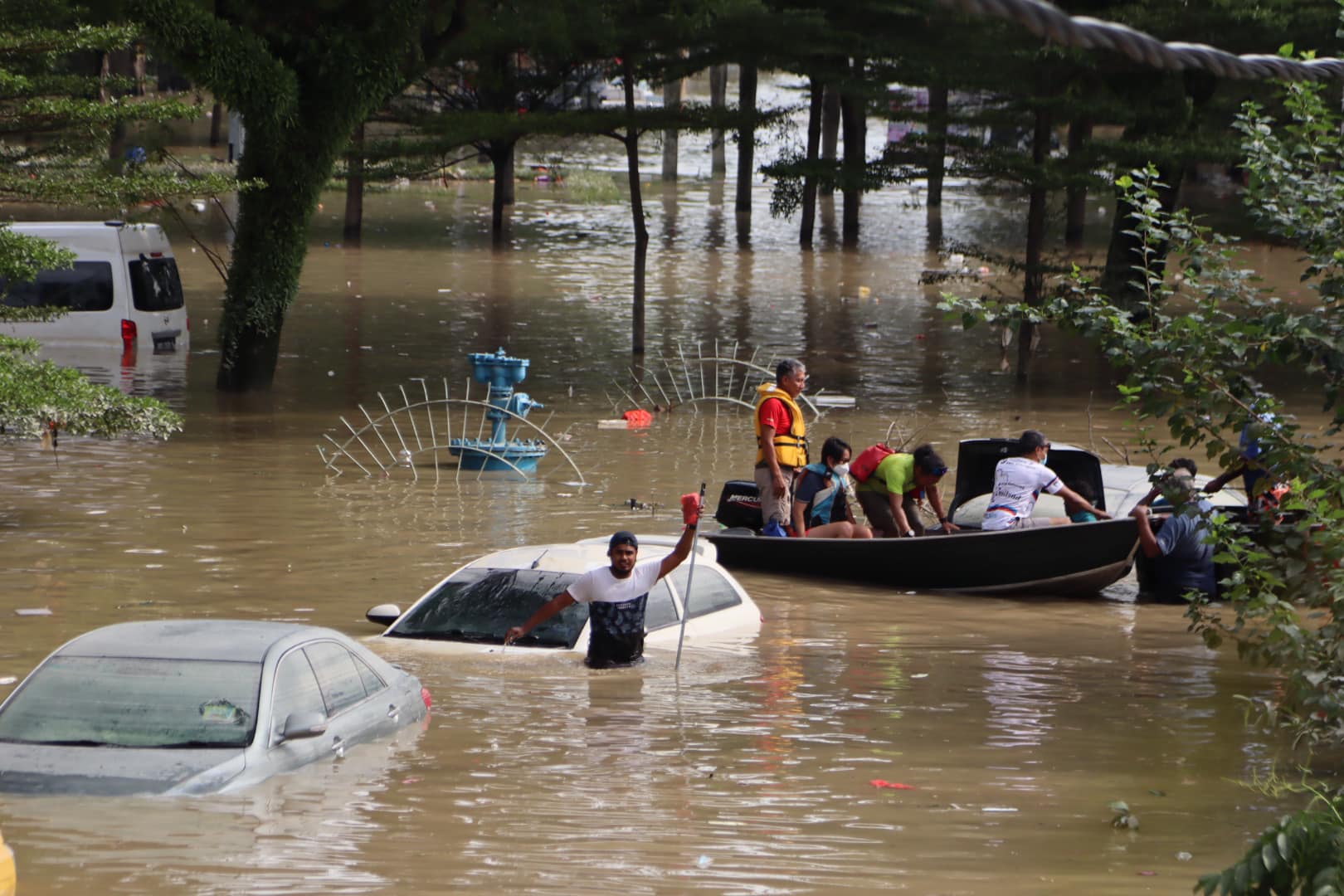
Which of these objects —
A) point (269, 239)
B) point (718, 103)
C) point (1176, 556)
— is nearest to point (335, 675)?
point (1176, 556)

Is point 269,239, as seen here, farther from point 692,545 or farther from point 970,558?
point 692,545

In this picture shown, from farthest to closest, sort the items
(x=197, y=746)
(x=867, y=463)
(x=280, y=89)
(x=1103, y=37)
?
(x=280, y=89) < (x=867, y=463) < (x=197, y=746) < (x=1103, y=37)

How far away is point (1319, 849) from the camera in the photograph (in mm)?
5625

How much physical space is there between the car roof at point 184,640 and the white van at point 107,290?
18.0 metres

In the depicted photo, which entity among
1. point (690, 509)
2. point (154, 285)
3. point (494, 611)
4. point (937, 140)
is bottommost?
point (494, 611)

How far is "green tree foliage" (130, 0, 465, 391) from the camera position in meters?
21.7

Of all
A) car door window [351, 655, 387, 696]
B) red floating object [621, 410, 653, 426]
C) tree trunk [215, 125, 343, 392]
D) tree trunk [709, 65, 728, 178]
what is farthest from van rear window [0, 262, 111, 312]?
car door window [351, 655, 387, 696]

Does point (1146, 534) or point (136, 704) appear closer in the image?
point (136, 704)

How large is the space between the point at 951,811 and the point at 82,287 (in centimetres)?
2058

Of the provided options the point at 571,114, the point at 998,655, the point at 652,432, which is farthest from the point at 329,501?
the point at 571,114

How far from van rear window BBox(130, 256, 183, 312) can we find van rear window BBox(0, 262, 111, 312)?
37 centimetres

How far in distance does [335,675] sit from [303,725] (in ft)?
1.78

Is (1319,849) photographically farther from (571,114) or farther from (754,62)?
(754,62)

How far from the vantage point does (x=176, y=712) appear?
816 cm
